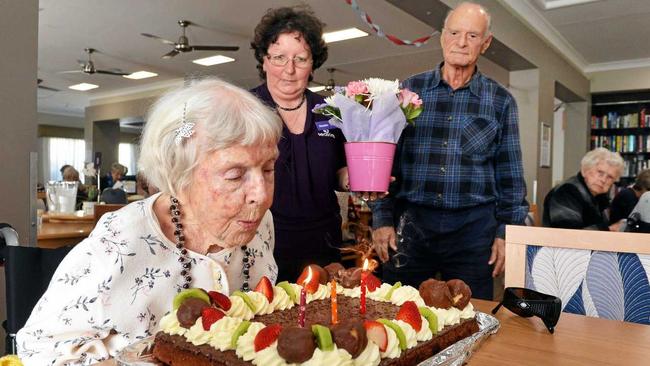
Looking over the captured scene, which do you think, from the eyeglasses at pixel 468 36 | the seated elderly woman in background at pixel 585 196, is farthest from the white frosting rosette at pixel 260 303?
the seated elderly woman in background at pixel 585 196

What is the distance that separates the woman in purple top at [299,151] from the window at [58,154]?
15.3 meters

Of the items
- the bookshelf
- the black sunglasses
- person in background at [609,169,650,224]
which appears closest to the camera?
the black sunglasses

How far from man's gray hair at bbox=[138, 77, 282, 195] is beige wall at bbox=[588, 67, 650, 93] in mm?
8384

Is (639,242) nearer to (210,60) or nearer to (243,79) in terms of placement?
(210,60)

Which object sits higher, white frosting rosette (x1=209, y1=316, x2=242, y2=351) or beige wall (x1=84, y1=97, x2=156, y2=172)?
beige wall (x1=84, y1=97, x2=156, y2=172)

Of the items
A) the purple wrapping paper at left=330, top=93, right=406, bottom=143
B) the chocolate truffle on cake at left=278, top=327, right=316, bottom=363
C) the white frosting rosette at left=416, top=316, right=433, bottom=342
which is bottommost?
the white frosting rosette at left=416, top=316, right=433, bottom=342

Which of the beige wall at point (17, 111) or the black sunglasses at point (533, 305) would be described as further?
the beige wall at point (17, 111)

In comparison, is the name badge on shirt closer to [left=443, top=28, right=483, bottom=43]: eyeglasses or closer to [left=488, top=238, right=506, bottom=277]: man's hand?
[left=443, top=28, right=483, bottom=43]: eyeglasses

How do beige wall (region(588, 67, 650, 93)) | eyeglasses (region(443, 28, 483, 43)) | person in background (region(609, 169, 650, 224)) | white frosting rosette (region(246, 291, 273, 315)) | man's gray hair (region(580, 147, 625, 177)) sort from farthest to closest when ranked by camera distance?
beige wall (region(588, 67, 650, 93))
person in background (region(609, 169, 650, 224))
man's gray hair (region(580, 147, 625, 177))
eyeglasses (region(443, 28, 483, 43))
white frosting rosette (region(246, 291, 273, 315))

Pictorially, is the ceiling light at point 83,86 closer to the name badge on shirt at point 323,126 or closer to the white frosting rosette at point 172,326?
the name badge on shirt at point 323,126

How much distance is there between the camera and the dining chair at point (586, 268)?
1468 millimetres

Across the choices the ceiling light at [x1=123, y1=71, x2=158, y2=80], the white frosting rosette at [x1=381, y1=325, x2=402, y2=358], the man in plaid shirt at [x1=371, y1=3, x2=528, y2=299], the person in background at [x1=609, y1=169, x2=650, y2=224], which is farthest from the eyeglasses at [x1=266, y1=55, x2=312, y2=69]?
the ceiling light at [x1=123, y1=71, x2=158, y2=80]

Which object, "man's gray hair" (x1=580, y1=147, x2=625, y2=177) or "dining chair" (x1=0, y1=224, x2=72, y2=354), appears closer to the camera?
"dining chair" (x1=0, y1=224, x2=72, y2=354)

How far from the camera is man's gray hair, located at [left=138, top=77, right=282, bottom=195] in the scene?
1026mm
